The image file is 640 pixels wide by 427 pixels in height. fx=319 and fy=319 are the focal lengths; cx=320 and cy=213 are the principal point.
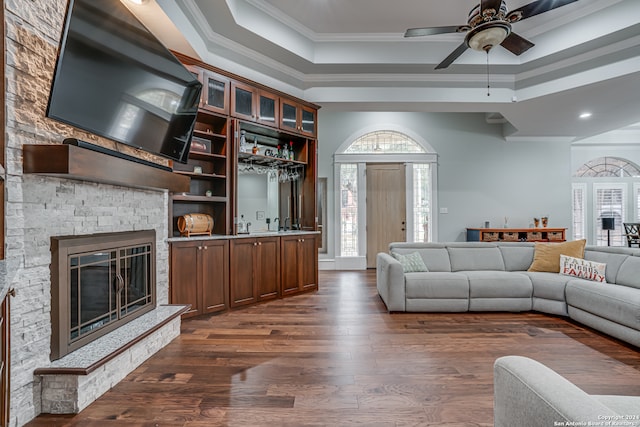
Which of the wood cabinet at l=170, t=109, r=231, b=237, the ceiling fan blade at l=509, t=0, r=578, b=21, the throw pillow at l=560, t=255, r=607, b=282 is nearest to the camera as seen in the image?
the ceiling fan blade at l=509, t=0, r=578, b=21

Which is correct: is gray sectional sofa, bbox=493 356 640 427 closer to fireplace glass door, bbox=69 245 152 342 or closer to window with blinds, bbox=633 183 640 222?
fireplace glass door, bbox=69 245 152 342

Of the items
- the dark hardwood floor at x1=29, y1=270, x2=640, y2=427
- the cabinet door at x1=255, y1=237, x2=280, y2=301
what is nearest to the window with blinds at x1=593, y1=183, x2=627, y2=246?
the dark hardwood floor at x1=29, y1=270, x2=640, y2=427

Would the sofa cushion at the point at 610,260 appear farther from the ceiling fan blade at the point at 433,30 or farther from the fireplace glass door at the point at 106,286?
the fireplace glass door at the point at 106,286

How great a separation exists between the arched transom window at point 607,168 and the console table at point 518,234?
2.69 m

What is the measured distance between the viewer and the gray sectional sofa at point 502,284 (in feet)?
10.1

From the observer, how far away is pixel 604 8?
11.8 ft

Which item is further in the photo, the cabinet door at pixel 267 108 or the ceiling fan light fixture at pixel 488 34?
the cabinet door at pixel 267 108

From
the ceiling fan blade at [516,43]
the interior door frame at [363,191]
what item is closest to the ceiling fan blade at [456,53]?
the ceiling fan blade at [516,43]

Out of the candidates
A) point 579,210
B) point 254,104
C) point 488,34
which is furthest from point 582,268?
point 579,210

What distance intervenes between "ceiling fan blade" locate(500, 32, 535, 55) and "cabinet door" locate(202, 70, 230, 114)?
9.79 feet

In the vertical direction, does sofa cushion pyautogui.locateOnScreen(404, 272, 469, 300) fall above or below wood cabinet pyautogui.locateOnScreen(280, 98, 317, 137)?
below

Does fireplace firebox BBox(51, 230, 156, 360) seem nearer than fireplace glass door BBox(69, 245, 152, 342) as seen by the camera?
Yes

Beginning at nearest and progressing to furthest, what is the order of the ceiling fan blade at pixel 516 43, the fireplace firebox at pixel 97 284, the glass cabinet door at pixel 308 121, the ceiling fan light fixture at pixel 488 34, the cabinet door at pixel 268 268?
the fireplace firebox at pixel 97 284 → the ceiling fan light fixture at pixel 488 34 → the ceiling fan blade at pixel 516 43 → the cabinet door at pixel 268 268 → the glass cabinet door at pixel 308 121

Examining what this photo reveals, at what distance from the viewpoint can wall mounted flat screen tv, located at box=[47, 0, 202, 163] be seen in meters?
1.76
